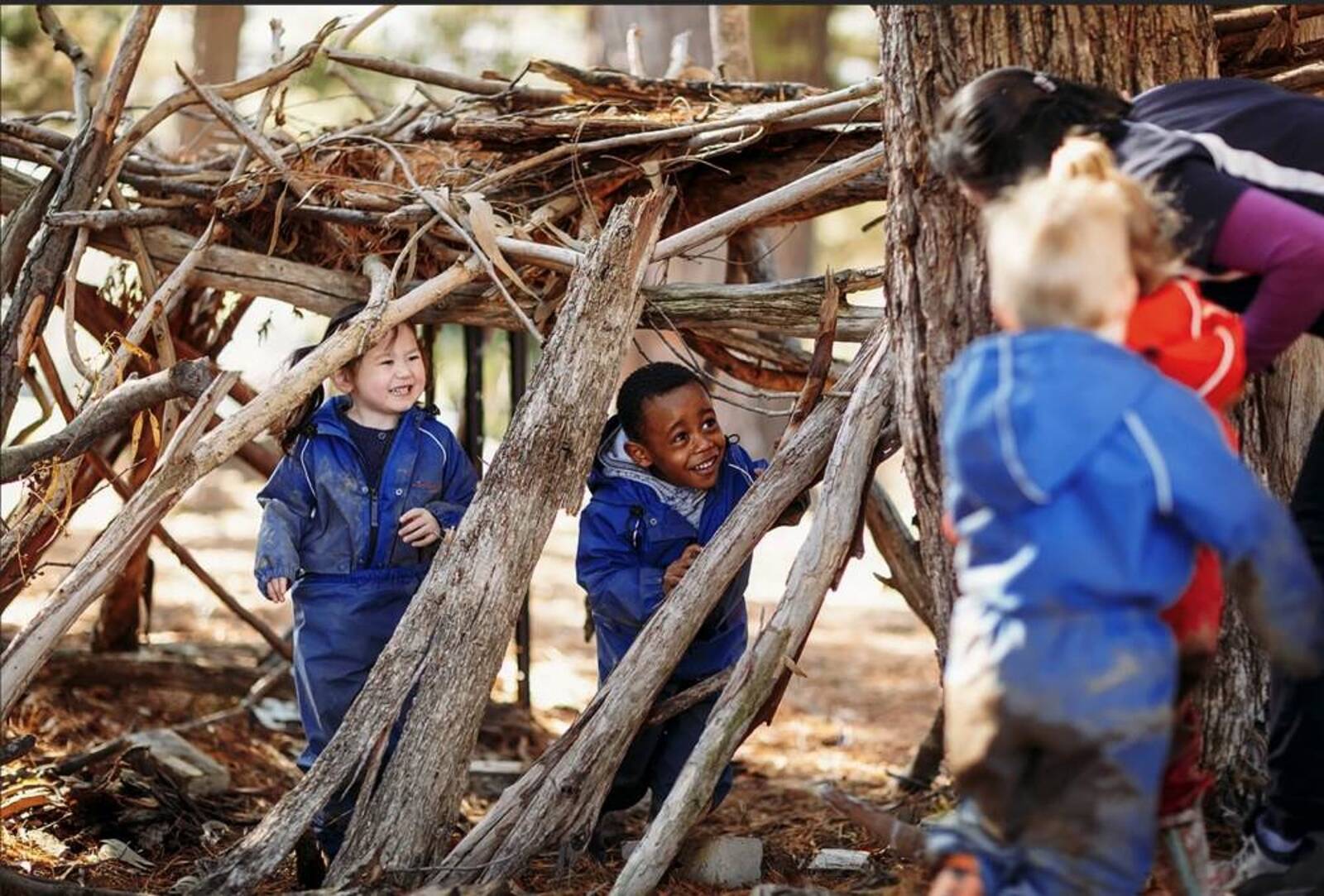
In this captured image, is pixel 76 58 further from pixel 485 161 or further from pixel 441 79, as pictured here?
pixel 485 161

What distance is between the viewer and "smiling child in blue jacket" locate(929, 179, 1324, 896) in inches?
104

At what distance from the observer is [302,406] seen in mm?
4730

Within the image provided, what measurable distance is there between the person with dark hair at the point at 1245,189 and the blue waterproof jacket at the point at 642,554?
5.40 ft

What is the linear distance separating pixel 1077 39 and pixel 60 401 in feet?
11.0

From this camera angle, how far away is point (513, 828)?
401cm

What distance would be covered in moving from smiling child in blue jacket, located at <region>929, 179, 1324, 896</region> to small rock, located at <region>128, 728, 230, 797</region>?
139 inches

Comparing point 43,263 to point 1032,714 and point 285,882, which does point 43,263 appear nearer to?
point 285,882

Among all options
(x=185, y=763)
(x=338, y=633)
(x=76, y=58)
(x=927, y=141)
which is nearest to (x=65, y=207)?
(x=76, y=58)

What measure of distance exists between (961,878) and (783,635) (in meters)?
1.14

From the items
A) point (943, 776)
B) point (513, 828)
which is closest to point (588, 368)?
point (513, 828)

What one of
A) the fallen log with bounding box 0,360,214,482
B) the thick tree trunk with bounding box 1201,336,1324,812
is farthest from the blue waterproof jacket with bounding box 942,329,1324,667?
the fallen log with bounding box 0,360,214,482

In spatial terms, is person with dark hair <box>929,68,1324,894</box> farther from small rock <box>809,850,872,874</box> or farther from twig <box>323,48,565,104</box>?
twig <box>323,48,565,104</box>

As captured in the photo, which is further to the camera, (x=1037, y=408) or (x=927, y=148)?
(x=927, y=148)

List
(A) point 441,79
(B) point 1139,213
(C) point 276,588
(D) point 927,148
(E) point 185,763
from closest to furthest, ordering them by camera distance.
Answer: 1. (B) point 1139,213
2. (D) point 927,148
3. (C) point 276,588
4. (A) point 441,79
5. (E) point 185,763
